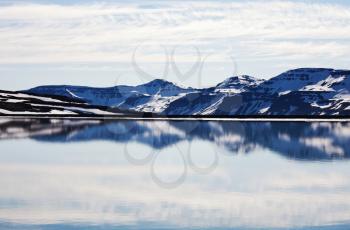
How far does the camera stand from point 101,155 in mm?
63312

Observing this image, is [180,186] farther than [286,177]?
No

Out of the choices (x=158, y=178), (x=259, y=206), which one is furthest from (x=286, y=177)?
(x=259, y=206)

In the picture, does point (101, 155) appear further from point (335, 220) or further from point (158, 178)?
point (335, 220)

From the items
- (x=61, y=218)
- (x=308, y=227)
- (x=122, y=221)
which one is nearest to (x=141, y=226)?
(x=122, y=221)

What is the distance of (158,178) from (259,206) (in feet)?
41.9

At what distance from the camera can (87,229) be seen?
26547 mm

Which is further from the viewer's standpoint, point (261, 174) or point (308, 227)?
point (261, 174)

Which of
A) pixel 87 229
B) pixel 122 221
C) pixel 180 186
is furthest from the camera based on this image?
pixel 180 186

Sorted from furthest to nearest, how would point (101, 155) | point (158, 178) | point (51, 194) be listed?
point (101, 155) → point (158, 178) → point (51, 194)

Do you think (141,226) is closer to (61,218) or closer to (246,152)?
(61,218)

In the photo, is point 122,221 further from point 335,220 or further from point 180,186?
point 180,186

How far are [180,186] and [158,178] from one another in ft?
15.9

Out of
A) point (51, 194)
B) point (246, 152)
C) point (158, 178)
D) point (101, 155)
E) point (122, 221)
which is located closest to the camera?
point (122, 221)

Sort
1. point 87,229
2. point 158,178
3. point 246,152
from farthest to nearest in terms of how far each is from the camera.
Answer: point 246,152 → point 158,178 → point 87,229
